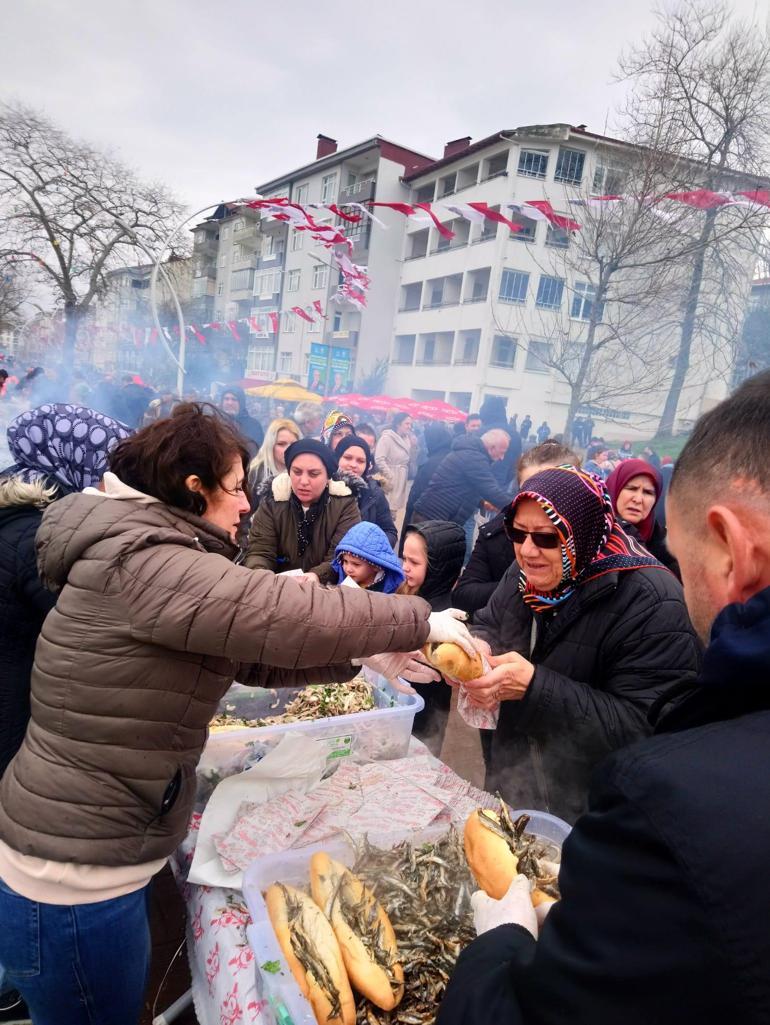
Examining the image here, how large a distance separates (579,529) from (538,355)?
13224 millimetres

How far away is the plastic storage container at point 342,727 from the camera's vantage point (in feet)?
6.80

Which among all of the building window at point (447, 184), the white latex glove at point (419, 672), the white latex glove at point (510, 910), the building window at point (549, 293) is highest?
the building window at point (447, 184)

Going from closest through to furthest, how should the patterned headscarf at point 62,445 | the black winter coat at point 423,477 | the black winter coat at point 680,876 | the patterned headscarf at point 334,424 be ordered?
the black winter coat at point 680,876
the patterned headscarf at point 62,445
the patterned headscarf at point 334,424
the black winter coat at point 423,477

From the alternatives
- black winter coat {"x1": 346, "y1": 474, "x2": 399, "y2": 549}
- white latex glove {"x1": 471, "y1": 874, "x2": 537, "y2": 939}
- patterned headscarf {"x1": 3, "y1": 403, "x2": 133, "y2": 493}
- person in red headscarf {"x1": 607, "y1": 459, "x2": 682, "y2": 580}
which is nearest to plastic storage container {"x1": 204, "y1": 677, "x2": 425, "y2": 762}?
white latex glove {"x1": 471, "y1": 874, "x2": 537, "y2": 939}

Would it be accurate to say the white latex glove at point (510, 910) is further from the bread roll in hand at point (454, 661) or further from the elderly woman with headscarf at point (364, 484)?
the elderly woman with headscarf at point (364, 484)

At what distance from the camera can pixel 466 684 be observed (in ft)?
6.04

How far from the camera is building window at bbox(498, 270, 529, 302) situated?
19578mm

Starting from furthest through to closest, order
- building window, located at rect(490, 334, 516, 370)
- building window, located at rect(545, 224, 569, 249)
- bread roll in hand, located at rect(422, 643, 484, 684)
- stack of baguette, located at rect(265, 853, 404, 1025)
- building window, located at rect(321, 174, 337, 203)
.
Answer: building window, located at rect(321, 174, 337, 203)
building window, located at rect(490, 334, 516, 370)
building window, located at rect(545, 224, 569, 249)
bread roll in hand, located at rect(422, 643, 484, 684)
stack of baguette, located at rect(265, 853, 404, 1025)

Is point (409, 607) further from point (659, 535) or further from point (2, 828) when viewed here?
point (659, 535)

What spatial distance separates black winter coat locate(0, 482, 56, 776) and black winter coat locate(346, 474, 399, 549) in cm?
238

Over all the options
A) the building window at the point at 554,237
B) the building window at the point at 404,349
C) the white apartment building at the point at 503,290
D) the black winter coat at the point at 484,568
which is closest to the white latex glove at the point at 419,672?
the black winter coat at the point at 484,568

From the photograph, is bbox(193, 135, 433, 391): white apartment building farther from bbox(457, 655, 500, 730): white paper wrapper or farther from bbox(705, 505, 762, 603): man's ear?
bbox(705, 505, 762, 603): man's ear

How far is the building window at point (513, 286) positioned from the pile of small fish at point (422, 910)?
1929cm

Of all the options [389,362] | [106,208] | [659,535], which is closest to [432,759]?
[659,535]
